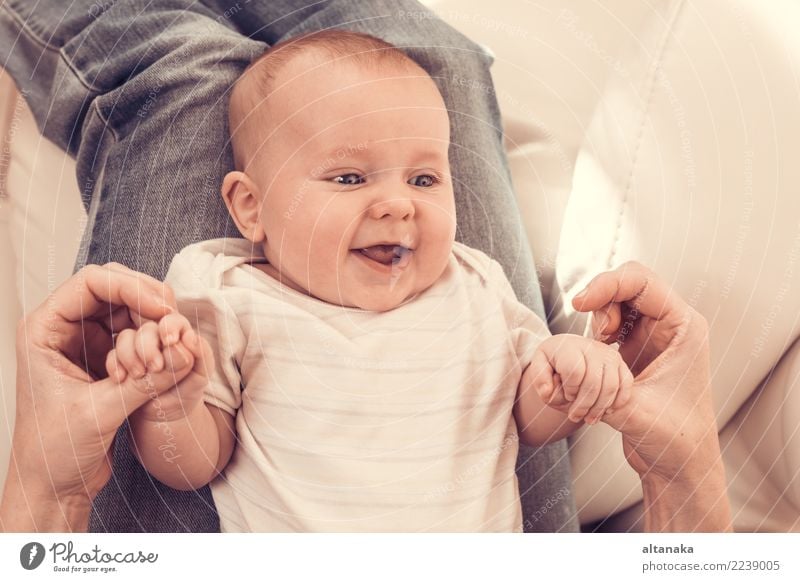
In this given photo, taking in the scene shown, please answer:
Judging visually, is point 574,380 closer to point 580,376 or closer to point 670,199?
Result: point 580,376

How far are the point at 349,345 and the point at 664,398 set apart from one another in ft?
0.58

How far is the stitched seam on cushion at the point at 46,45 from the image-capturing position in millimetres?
456

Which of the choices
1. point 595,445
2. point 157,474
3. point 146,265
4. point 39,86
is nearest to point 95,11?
point 39,86

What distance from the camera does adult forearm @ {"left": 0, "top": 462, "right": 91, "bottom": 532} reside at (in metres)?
0.37

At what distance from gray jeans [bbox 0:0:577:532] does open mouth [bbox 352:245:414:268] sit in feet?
0.24

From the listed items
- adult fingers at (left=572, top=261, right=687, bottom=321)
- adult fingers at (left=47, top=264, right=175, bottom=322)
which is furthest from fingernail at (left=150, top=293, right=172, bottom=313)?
adult fingers at (left=572, top=261, right=687, bottom=321)

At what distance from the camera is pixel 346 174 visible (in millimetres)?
380

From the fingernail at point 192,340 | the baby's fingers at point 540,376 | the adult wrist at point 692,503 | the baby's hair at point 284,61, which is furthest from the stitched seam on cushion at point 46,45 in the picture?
the adult wrist at point 692,503

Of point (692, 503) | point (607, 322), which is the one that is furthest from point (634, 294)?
point (692, 503)

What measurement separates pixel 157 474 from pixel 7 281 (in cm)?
15

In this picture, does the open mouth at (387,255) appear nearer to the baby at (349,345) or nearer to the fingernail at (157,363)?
the baby at (349,345)

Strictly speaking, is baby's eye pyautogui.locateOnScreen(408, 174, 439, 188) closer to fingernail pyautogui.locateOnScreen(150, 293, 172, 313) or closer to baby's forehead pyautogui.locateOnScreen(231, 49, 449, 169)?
baby's forehead pyautogui.locateOnScreen(231, 49, 449, 169)

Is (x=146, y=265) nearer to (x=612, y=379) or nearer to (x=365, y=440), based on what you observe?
(x=365, y=440)
